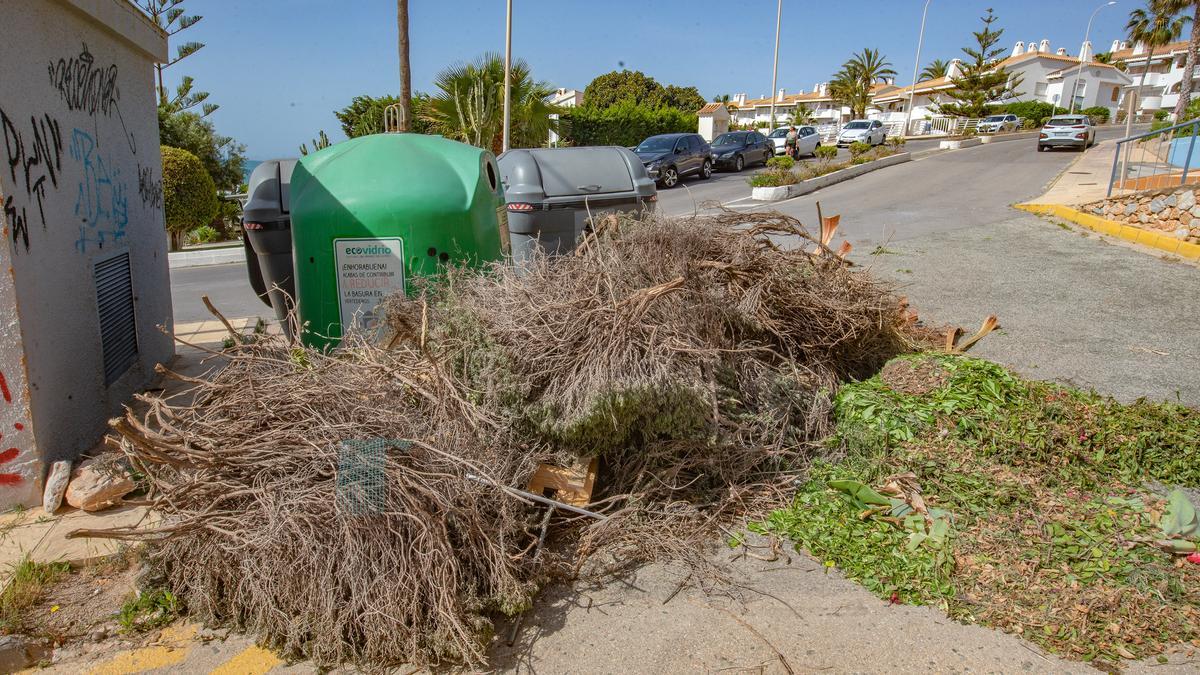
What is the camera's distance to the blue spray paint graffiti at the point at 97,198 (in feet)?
15.7

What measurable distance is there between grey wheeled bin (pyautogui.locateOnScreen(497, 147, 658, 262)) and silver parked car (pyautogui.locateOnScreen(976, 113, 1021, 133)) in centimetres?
4299

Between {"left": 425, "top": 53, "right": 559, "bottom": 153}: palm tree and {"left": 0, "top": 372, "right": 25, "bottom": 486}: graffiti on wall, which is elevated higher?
{"left": 425, "top": 53, "right": 559, "bottom": 153}: palm tree

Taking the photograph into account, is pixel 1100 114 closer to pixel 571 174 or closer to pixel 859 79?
pixel 859 79

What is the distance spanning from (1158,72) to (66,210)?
9527cm

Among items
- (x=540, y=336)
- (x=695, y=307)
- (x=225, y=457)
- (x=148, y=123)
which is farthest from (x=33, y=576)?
(x=148, y=123)

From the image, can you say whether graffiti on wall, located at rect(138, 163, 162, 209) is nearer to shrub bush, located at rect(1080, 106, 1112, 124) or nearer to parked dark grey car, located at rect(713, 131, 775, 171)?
parked dark grey car, located at rect(713, 131, 775, 171)

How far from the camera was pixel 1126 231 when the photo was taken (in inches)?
433

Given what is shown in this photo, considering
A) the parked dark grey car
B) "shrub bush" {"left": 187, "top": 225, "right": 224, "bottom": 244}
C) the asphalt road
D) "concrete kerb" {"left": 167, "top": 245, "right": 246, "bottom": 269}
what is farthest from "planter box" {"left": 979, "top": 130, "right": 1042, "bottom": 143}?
"concrete kerb" {"left": 167, "top": 245, "right": 246, "bottom": 269}

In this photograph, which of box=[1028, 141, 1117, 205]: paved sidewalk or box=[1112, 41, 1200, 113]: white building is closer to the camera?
box=[1028, 141, 1117, 205]: paved sidewalk

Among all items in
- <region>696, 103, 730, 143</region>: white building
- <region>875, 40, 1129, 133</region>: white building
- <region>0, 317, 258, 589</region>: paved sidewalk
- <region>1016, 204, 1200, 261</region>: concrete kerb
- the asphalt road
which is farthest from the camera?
<region>875, 40, 1129, 133</region>: white building

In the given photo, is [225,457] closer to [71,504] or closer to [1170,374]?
[71,504]

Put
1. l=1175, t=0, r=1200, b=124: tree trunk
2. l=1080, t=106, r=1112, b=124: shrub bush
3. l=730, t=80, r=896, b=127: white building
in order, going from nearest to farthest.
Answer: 1. l=1175, t=0, r=1200, b=124: tree trunk
2. l=1080, t=106, r=1112, b=124: shrub bush
3. l=730, t=80, r=896, b=127: white building

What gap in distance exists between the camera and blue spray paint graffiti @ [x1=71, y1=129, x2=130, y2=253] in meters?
4.78

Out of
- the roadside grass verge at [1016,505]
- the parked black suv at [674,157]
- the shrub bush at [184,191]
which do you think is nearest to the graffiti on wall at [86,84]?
the roadside grass verge at [1016,505]
